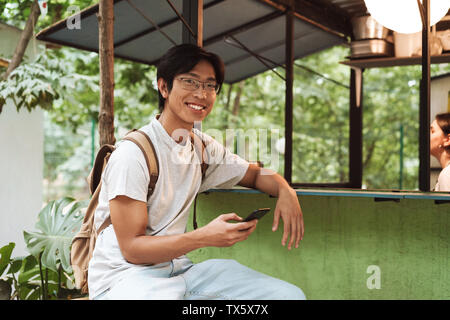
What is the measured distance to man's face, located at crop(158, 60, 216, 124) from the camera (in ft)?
7.90

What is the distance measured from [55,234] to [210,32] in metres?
2.61

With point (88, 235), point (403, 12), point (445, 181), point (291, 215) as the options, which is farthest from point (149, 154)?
point (445, 181)

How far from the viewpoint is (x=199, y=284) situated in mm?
2285

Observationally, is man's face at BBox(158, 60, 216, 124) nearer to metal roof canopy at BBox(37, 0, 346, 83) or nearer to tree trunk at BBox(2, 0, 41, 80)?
metal roof canopy at BBox(37, 0, 346, 83)

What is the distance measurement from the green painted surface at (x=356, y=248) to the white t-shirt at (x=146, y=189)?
1.12 meters

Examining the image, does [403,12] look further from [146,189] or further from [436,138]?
[146,189]

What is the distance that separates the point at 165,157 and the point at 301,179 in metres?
14.4

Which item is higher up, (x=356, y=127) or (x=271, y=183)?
(x=356, y=127)

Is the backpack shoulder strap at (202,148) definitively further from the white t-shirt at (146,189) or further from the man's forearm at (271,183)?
the man's forearm at (271,183)

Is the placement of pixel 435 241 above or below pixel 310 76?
below

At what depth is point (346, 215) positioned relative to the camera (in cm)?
324
